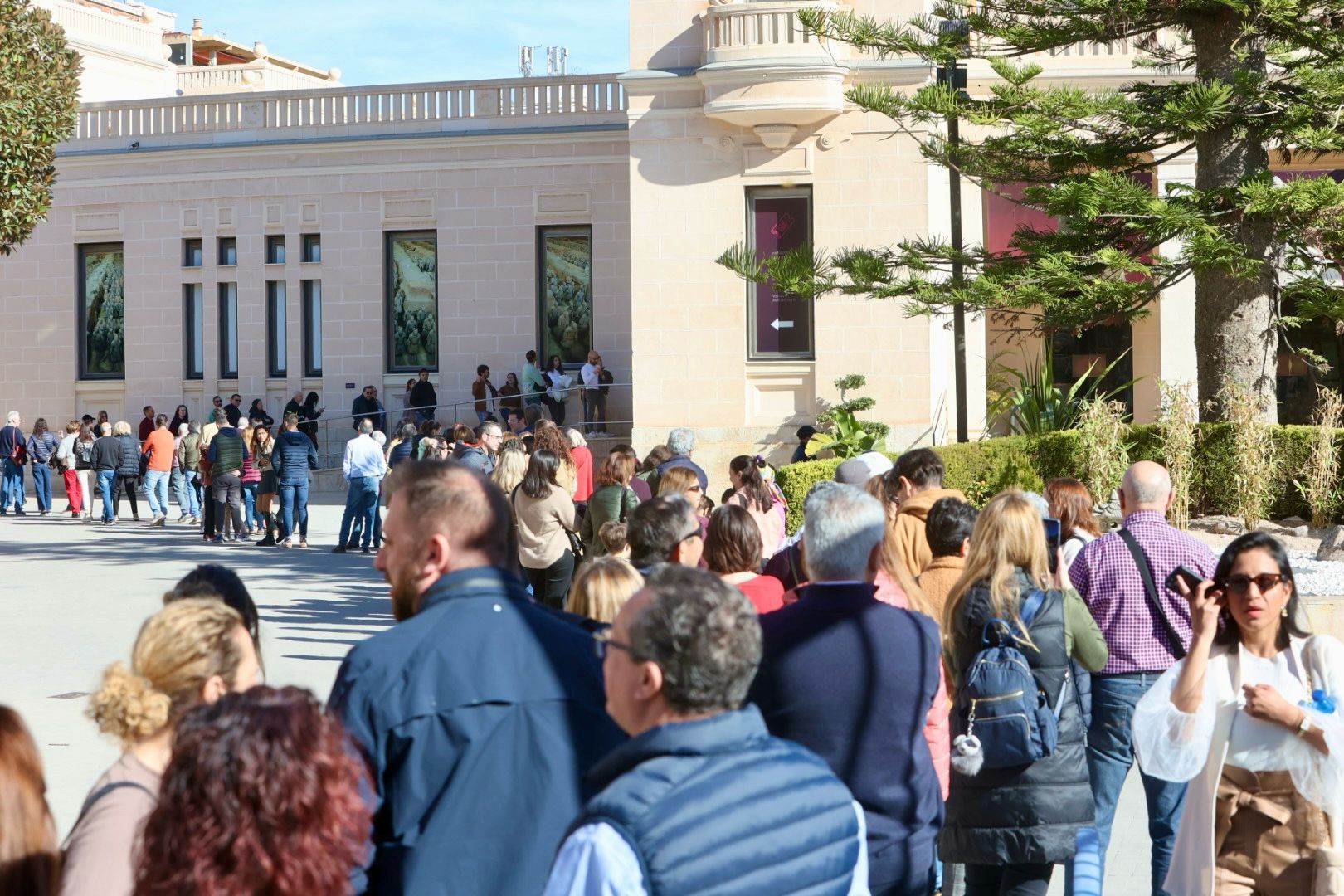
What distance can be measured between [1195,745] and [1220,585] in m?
0.45

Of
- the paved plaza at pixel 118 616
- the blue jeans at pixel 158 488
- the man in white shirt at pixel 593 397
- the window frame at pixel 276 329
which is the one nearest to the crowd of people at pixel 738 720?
the paved plaza at pixel 118 616

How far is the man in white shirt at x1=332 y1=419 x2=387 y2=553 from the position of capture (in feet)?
61.1

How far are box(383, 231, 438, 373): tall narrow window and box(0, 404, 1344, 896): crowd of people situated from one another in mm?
24196

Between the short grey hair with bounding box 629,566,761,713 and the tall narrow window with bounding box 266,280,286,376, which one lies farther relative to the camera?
the tall narrow window with bounding box 266,280,286,376

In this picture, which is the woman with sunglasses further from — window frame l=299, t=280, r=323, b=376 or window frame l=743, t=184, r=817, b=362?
window frame l=299, t=280, r=323, b=376

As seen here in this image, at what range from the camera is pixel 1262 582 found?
167 inches

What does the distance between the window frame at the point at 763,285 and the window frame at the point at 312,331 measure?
11.1 m

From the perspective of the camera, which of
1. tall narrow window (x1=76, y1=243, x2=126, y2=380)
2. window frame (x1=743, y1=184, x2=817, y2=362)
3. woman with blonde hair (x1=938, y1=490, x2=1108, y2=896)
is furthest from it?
tall narrow window (x1=76, y1=243, x2=126, y2=380)

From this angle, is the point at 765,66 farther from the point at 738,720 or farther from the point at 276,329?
the point at 738,720

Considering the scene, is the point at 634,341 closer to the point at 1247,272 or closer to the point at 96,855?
the point at 1247,272

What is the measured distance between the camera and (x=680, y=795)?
2611mm

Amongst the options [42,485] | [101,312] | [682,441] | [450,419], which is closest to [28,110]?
[682,441]

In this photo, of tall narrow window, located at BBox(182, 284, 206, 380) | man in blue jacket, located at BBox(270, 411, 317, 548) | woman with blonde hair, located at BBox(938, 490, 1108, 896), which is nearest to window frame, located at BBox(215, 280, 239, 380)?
tall narrow window, located at BBox(182, 284, 206, 380)

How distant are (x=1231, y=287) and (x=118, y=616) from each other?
10.4m
